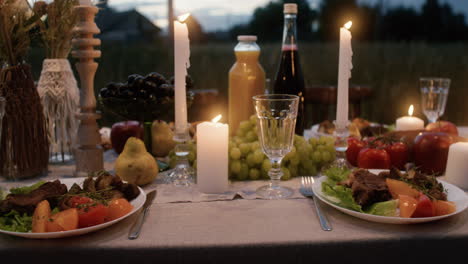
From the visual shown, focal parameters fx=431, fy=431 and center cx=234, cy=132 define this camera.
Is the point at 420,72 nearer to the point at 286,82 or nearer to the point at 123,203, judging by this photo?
the point at 286,82

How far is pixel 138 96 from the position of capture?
4.17ft

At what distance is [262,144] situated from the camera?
1101 millimetres

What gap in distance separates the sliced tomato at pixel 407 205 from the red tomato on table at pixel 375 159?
0.41 meters

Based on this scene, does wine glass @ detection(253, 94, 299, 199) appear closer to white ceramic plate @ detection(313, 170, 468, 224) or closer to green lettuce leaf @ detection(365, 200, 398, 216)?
white ceramic plate @ detection(313, 170, 468, 224)

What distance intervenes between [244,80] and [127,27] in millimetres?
2562

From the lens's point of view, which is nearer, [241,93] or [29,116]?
[29,116]

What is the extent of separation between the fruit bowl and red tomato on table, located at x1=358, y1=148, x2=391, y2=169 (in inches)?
24.1

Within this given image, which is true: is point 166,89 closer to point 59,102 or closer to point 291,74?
point 59,102

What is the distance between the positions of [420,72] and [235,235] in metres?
4.13

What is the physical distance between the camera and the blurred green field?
4.23 m

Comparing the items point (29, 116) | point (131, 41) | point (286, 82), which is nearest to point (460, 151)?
point (286, 82)

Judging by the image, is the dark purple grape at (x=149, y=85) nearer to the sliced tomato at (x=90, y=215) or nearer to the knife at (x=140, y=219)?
the knife at (x=140, y=219)

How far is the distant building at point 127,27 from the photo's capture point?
11.4 ft

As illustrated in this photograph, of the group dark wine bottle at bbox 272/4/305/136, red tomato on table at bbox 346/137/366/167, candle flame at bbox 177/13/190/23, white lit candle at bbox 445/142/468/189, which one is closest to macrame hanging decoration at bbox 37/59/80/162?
candle flame at bbox 177/13/190/23
